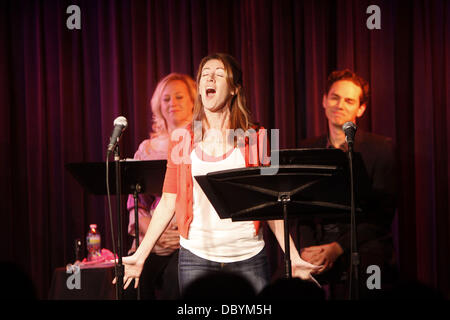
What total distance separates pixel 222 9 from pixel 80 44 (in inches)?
53.3

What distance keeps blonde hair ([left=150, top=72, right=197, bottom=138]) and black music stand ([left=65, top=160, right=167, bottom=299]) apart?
0.95 meters

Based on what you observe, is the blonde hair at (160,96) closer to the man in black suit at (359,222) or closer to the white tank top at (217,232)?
the man in black suit at (359,222)

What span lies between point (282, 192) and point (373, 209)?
153 centimetres

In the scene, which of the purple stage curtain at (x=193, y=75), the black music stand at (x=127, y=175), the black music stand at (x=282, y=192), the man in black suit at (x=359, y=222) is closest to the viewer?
the black music stand at (x=282, y=192)

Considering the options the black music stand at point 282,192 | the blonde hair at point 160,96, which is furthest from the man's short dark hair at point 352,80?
the black music stand at point 282,192

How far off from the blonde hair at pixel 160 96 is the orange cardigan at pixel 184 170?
59.1 inches

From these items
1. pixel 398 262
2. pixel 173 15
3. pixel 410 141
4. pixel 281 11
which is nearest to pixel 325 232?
pixel 398 262

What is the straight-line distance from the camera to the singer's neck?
4039 millimetres

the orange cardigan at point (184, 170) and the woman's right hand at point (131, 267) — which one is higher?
the orange cardigan at point (184, 170)

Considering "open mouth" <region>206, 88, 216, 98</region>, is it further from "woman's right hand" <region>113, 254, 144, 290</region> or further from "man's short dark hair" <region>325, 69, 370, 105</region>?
"man's short dark hair" <region>325, 69, 370, 105</region>

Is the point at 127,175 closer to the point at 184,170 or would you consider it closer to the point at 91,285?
the point at 184,170

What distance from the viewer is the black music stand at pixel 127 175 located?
339 cm

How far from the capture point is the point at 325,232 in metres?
3.87

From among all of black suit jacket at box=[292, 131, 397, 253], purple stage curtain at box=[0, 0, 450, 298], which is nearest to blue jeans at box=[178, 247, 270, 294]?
black suit jacket at box=[292, 131, 397, 253]
